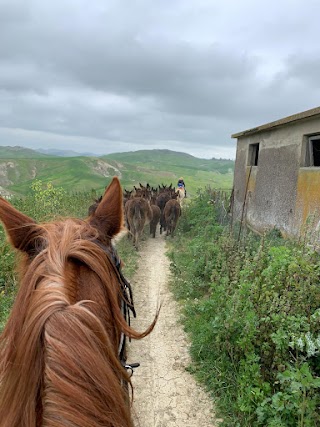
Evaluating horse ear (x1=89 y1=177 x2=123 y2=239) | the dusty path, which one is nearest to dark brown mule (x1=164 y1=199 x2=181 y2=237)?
the dusty path

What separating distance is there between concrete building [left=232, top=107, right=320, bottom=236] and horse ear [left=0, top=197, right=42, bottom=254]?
17.8 feet

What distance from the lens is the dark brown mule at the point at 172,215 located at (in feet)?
45.3

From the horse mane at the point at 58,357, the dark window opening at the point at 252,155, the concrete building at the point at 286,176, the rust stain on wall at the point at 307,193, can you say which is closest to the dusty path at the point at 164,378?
the horse mane at the point at 58,357

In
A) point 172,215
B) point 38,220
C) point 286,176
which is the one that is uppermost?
point 286,176

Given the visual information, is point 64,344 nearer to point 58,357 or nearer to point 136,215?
point 58,357

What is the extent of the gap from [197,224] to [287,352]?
31.2 feet

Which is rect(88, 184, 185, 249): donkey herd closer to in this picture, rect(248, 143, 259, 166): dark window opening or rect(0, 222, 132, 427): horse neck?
rect(248, 143, 259, 166): dark window opening

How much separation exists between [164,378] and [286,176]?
6080 millimetres

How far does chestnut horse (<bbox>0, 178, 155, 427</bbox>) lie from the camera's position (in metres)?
1.07

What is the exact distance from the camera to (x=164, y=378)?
4.58m

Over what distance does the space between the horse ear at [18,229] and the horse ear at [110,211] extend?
0.32 metres

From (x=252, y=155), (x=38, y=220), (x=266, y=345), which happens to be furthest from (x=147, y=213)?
(x=266, y=345)

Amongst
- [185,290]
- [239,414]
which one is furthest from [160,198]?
[239,414]

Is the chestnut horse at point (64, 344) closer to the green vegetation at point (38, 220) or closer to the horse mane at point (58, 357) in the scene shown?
the horse mane at point (58, 357)
